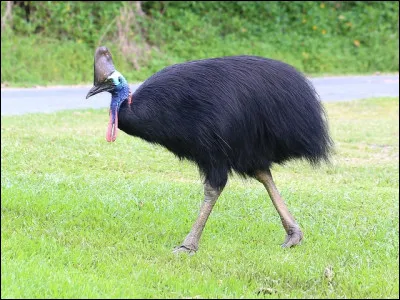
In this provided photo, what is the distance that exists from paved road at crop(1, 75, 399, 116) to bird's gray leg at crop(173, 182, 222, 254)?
Answer: 22.3ft

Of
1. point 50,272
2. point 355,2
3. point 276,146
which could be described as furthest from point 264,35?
point 50,272

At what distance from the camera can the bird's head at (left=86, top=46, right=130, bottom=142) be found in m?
5.35

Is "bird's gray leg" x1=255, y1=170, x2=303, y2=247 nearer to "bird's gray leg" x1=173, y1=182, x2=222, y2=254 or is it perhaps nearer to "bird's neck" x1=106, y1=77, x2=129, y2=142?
"bird's gray leg" x1=173, y1=182, x2=222, y2=254

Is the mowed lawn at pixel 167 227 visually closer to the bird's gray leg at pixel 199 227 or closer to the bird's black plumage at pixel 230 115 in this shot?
the bird's gray leg at pixel 199 227

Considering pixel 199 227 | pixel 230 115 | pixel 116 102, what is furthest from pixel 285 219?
pixel 116 102

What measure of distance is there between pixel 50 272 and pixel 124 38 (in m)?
13.0

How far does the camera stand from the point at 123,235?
18.7 ft

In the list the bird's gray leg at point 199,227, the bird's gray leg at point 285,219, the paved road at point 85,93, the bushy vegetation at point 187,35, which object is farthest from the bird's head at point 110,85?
the bushy vegetation at point 187,35

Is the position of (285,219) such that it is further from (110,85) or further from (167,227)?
(110,85)

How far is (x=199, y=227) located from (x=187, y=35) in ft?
43.7

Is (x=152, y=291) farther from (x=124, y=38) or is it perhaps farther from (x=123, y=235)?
(x=124, y=38)

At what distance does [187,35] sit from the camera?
18531 millimetres

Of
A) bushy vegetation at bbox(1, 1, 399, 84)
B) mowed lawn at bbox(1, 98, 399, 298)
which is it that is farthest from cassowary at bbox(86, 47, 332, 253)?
bushy vegetation at bbox(1, 1, 399, 84)

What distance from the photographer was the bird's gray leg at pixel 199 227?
550 cm
